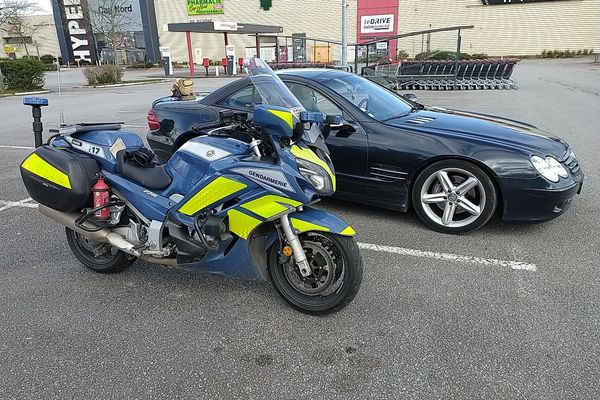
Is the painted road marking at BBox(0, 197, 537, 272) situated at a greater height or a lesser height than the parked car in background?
lesser

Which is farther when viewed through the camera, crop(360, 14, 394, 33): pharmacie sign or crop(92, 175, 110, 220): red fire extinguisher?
crop(360, 14, 394, 33): pharmacie sign

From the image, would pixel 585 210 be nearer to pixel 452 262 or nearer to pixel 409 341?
pixel 452 262

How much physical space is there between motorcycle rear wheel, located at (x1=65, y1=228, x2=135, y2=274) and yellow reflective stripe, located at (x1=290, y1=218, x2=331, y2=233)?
154cm

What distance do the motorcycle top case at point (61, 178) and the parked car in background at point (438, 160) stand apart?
99cm

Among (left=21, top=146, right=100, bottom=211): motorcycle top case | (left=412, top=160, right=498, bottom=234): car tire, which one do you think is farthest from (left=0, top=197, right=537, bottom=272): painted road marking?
(left=21, top=146, right=100, bottom=211): motorcycle top case

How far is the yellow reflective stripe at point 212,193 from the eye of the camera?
9.25 feet

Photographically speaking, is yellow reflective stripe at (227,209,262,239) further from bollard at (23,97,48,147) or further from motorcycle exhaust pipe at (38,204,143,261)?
bollard at (23,97,48,147)

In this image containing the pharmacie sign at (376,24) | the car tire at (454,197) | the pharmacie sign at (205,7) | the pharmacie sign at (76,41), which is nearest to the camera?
the car tire at (454,197)

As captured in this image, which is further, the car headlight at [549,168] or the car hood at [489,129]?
the car hood at [489,129]

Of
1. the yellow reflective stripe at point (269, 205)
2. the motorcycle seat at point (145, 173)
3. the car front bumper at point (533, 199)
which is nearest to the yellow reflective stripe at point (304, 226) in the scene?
the yellow reflective stripe at point (269, 205)

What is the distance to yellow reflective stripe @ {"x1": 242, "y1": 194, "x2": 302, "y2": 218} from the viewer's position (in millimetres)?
2706

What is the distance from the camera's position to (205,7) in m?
54.6

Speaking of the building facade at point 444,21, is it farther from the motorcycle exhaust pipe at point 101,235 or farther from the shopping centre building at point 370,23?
the motorcycle exhaust pipe at point 101,235

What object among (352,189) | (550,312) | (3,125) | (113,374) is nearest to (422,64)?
(3,125)
